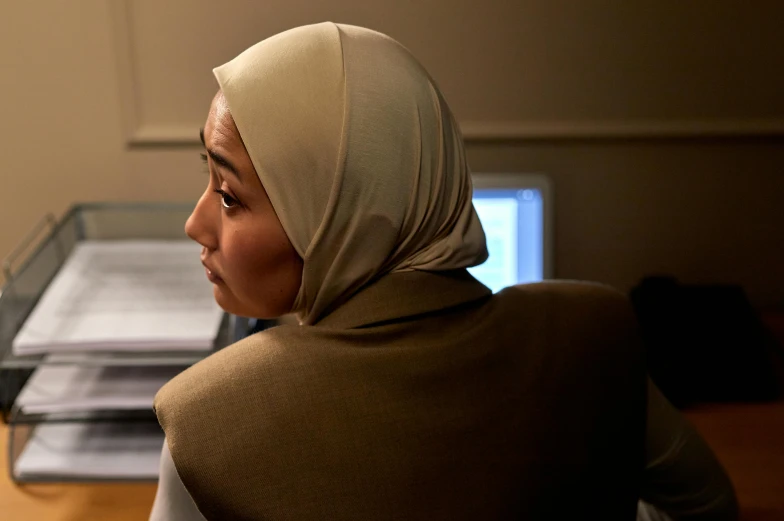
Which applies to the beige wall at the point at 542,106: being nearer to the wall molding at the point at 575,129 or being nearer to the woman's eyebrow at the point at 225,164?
the wall molding at the point at 575,129

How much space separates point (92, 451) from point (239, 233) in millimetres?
544

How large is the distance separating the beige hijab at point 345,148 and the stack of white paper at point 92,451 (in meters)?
0.50

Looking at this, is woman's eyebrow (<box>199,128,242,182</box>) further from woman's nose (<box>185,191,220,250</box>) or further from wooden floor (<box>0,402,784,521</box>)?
wooden floor (<box>0,402,784,521</box>)

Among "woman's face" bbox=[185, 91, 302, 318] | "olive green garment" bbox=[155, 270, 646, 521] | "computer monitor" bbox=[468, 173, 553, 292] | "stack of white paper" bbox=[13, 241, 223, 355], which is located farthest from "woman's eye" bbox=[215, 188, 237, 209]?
"computer monitor" bbox=[468, 173, 553, 292]

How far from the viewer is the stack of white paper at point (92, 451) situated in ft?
3.48

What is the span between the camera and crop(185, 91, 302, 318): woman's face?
69 centimetres

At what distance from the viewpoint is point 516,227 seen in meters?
1.29

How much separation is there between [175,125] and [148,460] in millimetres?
539

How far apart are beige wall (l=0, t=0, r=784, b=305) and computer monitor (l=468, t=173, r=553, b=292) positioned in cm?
10

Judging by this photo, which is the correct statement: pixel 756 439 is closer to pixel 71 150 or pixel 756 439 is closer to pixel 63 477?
pixel 63 477

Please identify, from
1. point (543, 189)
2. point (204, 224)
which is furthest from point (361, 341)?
point (543, 189)

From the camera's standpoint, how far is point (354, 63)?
Result: 674 millimetres

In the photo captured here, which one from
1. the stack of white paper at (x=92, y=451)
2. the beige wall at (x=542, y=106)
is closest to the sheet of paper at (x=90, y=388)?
the stack of white paper at (x=92, y=451)

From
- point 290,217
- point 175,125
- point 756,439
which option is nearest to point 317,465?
point 290,217
